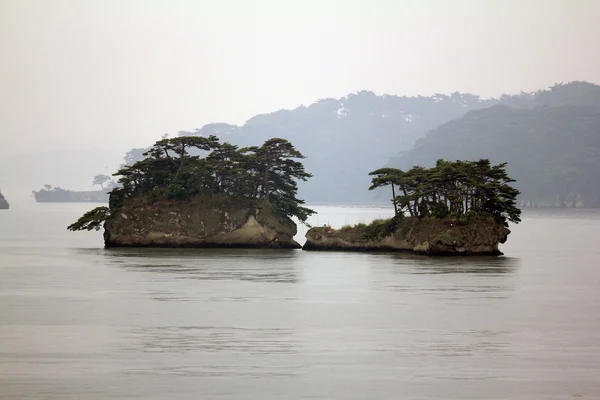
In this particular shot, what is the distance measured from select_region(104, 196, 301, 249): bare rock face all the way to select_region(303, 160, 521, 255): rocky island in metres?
5.86

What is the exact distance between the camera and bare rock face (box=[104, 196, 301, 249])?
52719mm

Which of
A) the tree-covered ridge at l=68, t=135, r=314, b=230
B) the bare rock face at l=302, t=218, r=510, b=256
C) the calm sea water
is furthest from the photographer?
the tree-covered ridge at l=68, t=135, r=314, b=230

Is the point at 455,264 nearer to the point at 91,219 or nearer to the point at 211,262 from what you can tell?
the point at 211,262

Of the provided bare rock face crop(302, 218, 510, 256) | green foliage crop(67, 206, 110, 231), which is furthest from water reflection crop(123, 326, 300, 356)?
green foliage crop(67, 206, 110, 231)

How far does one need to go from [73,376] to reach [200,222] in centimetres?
3645

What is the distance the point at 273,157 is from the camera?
54.3 metres

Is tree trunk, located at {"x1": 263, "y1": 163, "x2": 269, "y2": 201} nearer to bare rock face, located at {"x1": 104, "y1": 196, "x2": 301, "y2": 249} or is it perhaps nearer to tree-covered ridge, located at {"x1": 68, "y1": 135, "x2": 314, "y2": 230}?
tree-covered ridge, located at {"x1": 68, "y1": 135, "x2": 314, "y2": 230}

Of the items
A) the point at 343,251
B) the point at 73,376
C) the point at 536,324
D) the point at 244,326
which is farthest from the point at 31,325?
the point at 343,251

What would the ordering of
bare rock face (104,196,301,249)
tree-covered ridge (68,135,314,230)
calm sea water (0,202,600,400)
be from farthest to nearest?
1. tree-covered ridge (68,135,314,230)
2. bare rock face (104,196,301,249)
3. calm sea water (0,202,600,400)

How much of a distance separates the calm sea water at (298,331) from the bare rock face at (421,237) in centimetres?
400

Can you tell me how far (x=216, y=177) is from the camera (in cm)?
5500

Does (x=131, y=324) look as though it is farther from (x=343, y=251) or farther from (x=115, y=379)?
(x=343, y=251)

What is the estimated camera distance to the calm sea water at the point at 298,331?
53.6 feet

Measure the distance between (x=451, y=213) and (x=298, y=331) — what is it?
1006 inches
